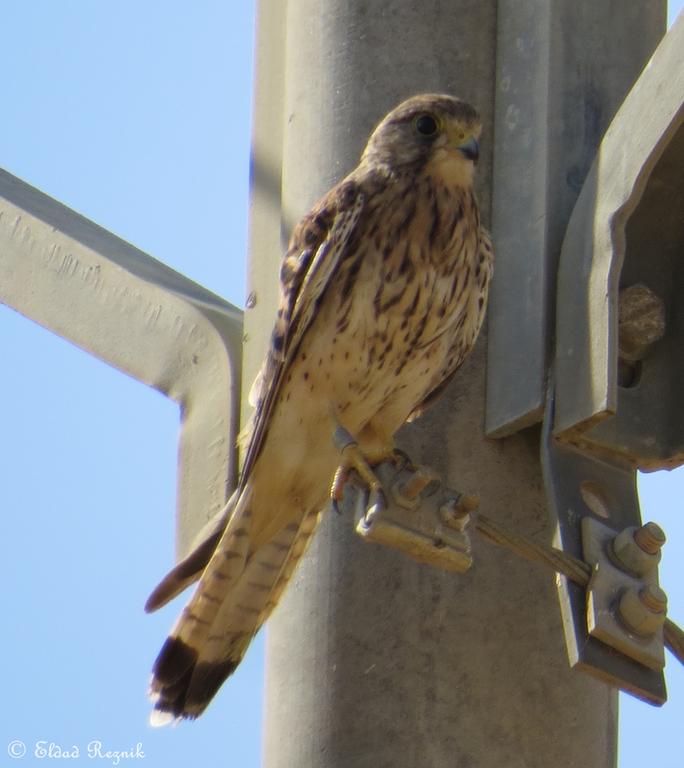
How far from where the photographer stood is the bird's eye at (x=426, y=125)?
14.0 ft

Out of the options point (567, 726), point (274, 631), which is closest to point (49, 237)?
point (274, 631)

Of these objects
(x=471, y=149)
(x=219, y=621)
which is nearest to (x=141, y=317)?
(x=219, y=621)

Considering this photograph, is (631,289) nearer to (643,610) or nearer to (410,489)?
(643,610)

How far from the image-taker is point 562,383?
3.82 metres

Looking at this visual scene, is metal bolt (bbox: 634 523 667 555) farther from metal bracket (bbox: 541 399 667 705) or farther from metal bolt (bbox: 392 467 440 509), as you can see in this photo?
metal bolt (bbox: 392 467 440 509)

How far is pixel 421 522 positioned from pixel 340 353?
38.4 inches

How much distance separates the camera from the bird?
4.20 metres

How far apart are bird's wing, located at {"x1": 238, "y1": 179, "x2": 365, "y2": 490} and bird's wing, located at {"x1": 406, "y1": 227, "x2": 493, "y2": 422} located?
275 mm

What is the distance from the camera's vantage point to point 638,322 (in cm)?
402

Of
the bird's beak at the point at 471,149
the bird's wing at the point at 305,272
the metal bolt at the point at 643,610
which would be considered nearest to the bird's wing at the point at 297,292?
the bird's wing at the point at 305,272

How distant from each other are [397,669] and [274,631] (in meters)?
0.33

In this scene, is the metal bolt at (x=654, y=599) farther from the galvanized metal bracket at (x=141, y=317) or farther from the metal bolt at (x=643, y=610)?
the galvanized metal bracket at (x=141, y=317)

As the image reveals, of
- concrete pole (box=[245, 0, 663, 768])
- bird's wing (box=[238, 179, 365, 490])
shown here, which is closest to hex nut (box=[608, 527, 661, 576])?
concrete pole (box=[245, 0, 663, 768])

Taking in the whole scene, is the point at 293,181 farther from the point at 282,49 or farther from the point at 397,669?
the point at 397,669
